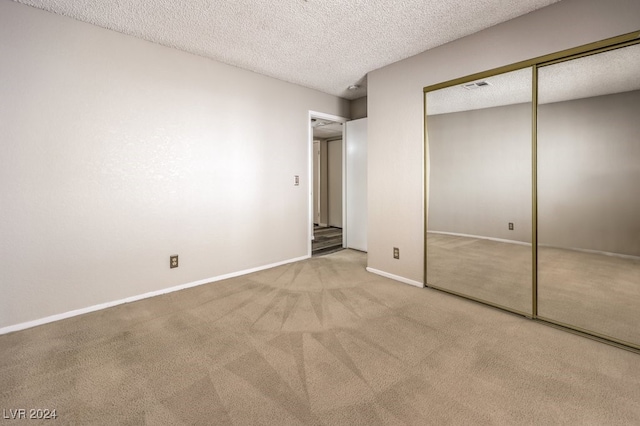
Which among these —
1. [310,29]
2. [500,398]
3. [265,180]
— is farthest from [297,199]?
[500,398]

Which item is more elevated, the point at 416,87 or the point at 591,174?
the point at 416,87

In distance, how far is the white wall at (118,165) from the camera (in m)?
2.31

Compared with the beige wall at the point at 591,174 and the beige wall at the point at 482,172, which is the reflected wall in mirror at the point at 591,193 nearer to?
the beige wall at the point at 591,174

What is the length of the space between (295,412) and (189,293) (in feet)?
6.73

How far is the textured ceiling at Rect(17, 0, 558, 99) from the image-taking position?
2.29 metres

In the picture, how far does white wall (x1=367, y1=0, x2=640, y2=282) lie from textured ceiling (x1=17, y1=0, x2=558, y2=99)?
0.41 feet

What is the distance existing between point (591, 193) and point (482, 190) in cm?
77

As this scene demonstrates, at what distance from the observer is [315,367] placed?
179 cm

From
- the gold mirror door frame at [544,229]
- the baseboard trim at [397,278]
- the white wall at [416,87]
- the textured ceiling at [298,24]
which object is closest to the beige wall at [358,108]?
the white wall at [416,87]

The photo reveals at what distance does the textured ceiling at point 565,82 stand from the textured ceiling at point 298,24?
51 centimetres

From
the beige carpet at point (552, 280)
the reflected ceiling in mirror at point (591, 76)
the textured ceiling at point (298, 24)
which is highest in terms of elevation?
the textured ceiling at point (298, 24)

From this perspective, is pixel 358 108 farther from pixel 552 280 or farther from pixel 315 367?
pixel 315 367

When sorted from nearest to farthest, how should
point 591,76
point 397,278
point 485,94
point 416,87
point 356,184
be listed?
point 591,76 → point 485,94 → point 416,87 → point 397,278 → point 356,184

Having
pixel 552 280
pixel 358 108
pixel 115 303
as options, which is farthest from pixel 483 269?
pixel 115 303
